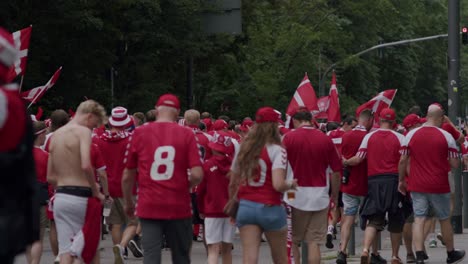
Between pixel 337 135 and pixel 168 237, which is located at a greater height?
pixel 337 135

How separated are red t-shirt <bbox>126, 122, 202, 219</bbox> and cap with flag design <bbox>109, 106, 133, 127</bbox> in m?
5.33

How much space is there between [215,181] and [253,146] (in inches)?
92.9

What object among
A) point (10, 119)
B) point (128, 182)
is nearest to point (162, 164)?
point (128, 182)

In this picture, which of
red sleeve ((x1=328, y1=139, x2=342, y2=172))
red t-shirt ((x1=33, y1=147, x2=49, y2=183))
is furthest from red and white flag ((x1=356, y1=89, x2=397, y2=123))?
red t-shirt ((x1=33, y1=147, x2=49, y2=183))

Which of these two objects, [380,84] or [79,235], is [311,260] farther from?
[380,84]

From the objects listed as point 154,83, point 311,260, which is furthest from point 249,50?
point 311,260

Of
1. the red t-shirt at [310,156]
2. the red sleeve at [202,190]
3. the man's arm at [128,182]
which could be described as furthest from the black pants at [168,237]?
the red sleeve at [202,190]

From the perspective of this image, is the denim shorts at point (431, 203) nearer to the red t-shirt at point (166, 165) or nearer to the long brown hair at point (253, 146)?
the long brown hair at point (253, 146)

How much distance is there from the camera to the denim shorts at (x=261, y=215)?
11281 mm

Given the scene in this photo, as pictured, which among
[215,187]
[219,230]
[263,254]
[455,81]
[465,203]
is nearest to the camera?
[219,230]

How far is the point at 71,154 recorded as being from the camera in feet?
37.3

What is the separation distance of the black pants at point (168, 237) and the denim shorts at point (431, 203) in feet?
18.2

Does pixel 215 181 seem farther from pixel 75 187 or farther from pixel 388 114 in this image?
pixel 388 114

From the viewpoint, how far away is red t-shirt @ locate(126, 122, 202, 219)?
1049 centimetres
